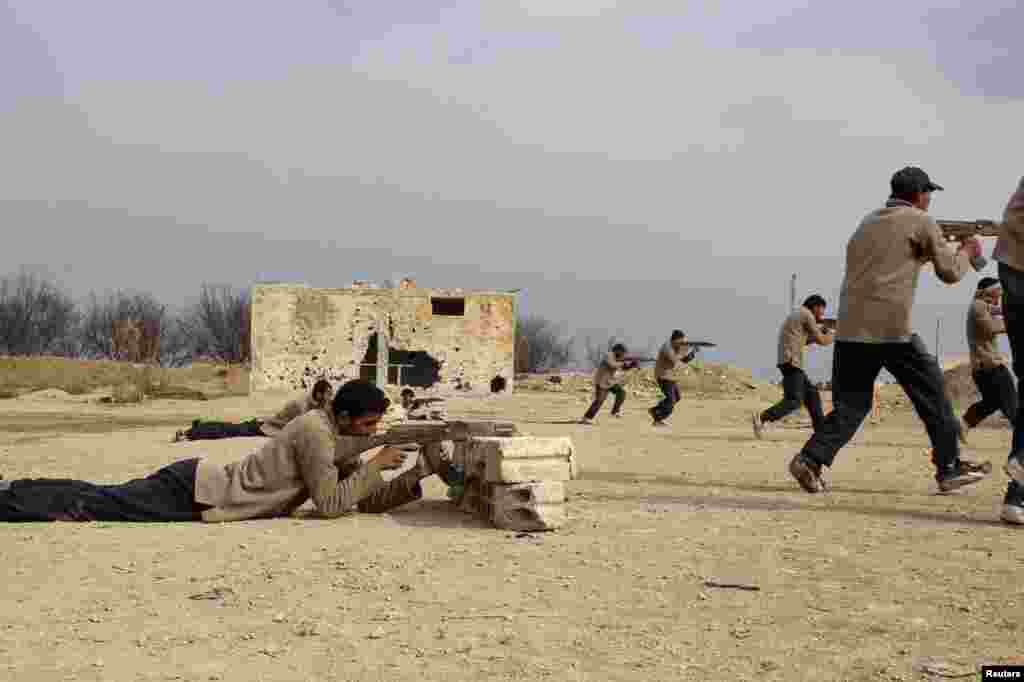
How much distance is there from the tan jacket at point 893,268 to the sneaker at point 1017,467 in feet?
3.47

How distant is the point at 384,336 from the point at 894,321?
908 inches

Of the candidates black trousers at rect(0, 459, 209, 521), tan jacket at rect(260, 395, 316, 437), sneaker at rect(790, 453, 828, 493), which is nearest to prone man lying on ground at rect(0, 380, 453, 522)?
black trousers at rect(0, 459, 209, 521)

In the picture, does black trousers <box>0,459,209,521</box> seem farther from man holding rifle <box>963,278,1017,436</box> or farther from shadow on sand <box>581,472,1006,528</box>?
man holding rifle <box>963,278,1017,436</box>

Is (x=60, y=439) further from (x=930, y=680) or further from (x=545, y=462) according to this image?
(x=930, y=680)

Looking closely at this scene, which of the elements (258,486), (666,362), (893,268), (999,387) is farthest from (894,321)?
(666,362)

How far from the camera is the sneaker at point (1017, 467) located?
563 cm

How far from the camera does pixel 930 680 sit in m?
3.12

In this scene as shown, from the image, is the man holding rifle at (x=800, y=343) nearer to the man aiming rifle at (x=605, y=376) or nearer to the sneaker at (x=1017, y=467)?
the sneaker at (x=1017, y=467)

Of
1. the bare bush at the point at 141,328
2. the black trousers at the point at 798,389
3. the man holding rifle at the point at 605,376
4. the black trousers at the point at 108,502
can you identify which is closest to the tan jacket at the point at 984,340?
the black trousers at the point at 798,389

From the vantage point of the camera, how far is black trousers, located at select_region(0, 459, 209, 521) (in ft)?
19.8

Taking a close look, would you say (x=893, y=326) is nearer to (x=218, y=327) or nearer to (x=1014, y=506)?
(x=1014, y=506)

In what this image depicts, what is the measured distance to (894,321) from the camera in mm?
6438

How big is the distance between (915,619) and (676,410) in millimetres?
21156

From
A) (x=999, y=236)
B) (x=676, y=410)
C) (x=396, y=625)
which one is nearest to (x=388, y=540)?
(x=396, y=625)
